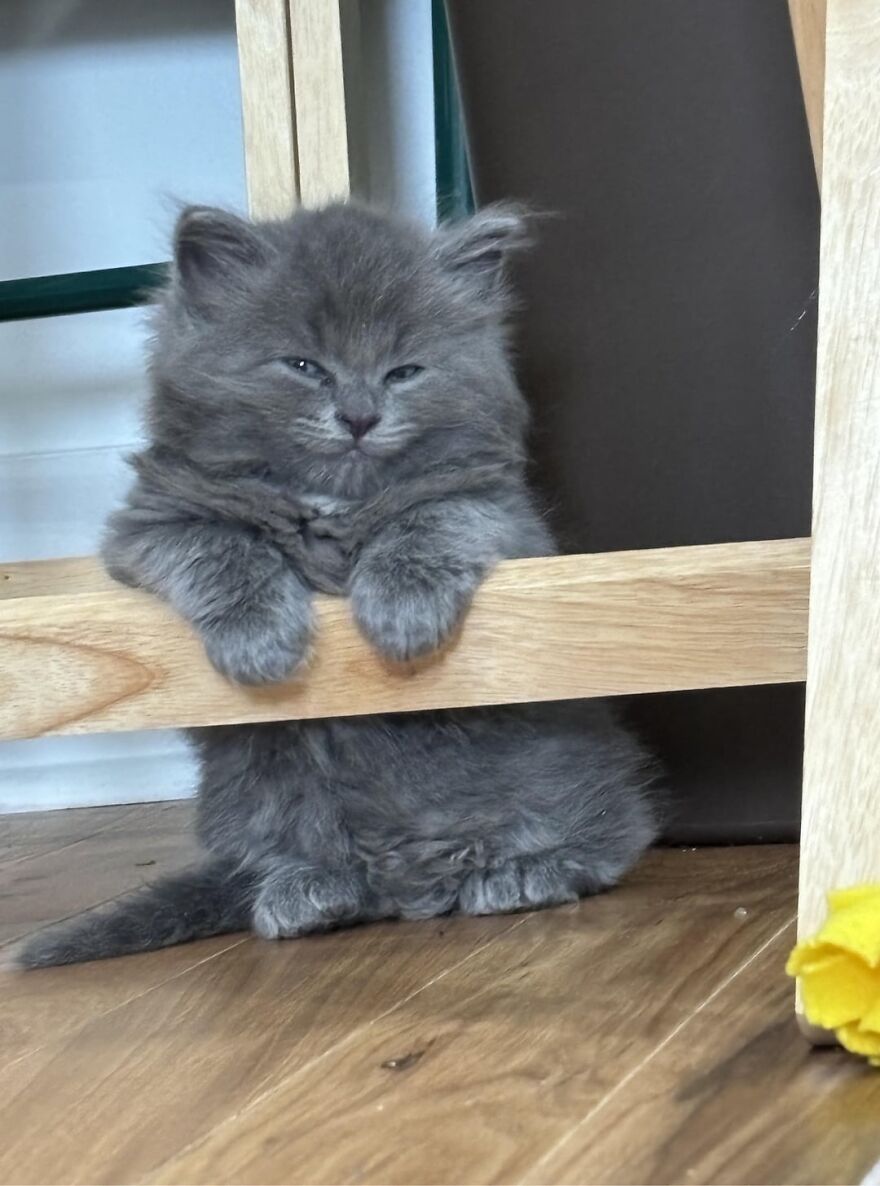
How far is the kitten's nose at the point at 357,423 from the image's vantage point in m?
1.27

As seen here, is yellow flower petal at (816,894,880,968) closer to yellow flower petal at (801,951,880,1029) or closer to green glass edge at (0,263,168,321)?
yellow flower petal at (801,951,880,1029)

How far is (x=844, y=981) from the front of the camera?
2.76 feet

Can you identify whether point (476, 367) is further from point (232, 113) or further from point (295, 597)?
point (232, 113)

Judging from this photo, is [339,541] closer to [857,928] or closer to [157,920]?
[157,920]

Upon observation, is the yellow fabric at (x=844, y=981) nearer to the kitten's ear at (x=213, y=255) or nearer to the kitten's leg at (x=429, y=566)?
the kitten's leg at (x=429, y=566)

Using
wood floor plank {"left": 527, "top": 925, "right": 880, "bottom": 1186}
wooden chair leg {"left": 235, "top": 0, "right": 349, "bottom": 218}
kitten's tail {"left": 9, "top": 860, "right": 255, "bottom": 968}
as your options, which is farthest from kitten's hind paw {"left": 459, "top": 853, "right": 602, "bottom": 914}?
wooden chair leg {"left": 235, "top": 0, "right": 349, "bottom": 218}

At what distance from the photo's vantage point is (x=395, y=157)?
203cm

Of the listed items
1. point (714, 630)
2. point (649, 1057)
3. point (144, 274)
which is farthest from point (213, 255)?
point (649, 1057)

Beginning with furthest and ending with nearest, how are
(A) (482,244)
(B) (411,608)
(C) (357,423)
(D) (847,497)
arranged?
1. (A) (482,244)
2. (C) (357,423)
3. (B) (411,608)
4. (D) (847,497)

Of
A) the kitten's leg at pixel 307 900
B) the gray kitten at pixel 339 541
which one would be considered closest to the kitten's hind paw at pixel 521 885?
the gray kitten at pixel 339 541

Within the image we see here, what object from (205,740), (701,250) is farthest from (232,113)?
(205,740)

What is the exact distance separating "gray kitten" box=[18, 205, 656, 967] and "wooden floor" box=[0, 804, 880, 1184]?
0.05 metres

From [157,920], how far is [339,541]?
39cm

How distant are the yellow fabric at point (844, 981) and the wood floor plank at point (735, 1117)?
0.08ft
